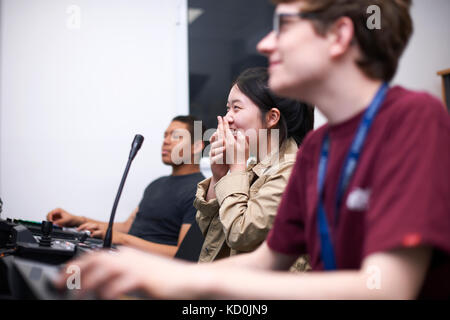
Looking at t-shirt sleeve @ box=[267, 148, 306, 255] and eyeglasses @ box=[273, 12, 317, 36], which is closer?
eyeglasses @ box=[273, 12, 317, 36]

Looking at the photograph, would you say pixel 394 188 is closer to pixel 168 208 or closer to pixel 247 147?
pixel 247 147

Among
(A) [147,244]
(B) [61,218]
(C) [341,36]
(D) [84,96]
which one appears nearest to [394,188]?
(C) [341,36]

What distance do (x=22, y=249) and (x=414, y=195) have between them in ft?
2.79

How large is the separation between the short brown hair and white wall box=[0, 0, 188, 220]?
7.15ft

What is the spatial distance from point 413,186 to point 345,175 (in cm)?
13

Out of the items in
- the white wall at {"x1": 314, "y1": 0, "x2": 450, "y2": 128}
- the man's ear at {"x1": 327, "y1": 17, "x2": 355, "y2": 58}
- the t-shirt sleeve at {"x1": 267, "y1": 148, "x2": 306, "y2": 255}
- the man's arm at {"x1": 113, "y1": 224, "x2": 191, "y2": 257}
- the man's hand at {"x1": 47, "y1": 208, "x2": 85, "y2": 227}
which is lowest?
the man's arm at {"x1": 113, "y1": 224, "x2": 191, "y2": 257}

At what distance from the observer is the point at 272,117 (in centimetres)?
149

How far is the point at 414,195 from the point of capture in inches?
20.4

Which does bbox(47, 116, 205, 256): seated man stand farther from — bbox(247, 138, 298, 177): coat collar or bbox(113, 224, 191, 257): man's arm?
bbox(247, 138, 298, 177): coat collar

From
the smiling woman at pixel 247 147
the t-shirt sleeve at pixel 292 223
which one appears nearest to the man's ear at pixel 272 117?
the smiling woman at pixel 247 147

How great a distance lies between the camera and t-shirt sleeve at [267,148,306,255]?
0.81 m

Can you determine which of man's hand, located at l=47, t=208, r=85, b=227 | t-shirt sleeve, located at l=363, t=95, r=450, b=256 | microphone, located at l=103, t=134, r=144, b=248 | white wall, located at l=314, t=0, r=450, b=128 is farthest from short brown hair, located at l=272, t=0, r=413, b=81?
white wall, located at l=314, t=0, r=450, b=128
